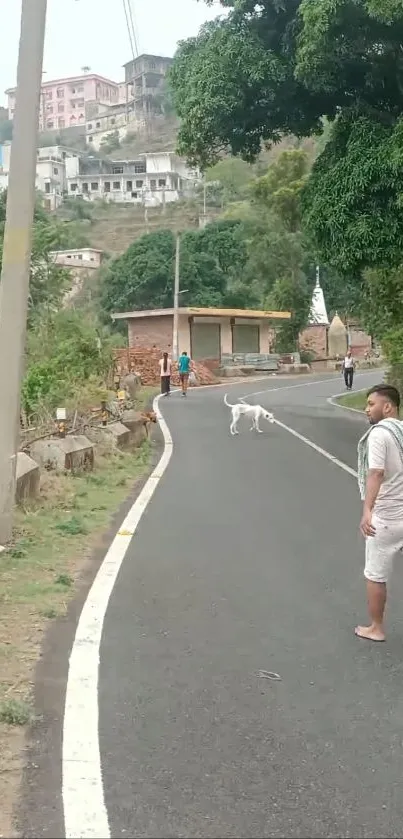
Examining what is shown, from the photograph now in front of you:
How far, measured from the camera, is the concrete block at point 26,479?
31.2ft

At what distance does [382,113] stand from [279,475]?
26.3ft

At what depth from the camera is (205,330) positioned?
171 ft

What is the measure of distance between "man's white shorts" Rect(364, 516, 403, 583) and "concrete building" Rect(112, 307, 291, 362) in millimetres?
42666

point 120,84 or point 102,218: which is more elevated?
point 120,84

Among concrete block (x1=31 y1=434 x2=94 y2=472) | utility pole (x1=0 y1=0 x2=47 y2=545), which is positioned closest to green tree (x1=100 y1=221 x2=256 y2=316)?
concrete block (x1=31 y1=434 x2=94 y2=472)

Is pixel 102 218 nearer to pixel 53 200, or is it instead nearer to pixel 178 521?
pixel 53 200

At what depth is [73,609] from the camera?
6.25 m

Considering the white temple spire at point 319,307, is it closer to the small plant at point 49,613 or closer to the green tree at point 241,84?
the green tree at point 241,84

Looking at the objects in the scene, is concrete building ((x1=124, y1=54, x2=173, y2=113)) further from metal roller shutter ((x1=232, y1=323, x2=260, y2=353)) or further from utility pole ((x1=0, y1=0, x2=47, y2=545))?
utility pole ((x1=0, y1=0, x2=47, y2=545))

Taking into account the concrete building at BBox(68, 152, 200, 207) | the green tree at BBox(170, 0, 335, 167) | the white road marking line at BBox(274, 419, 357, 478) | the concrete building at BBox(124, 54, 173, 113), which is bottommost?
the white road marking line at BBox(274, 419, 357, 478)

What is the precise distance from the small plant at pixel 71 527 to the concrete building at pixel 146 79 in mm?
153403

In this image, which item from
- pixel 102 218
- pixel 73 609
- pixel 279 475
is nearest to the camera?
pixel 73 609

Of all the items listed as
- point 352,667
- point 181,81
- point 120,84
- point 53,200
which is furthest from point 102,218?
point 352,667

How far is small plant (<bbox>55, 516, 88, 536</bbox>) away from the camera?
8.80 metres
